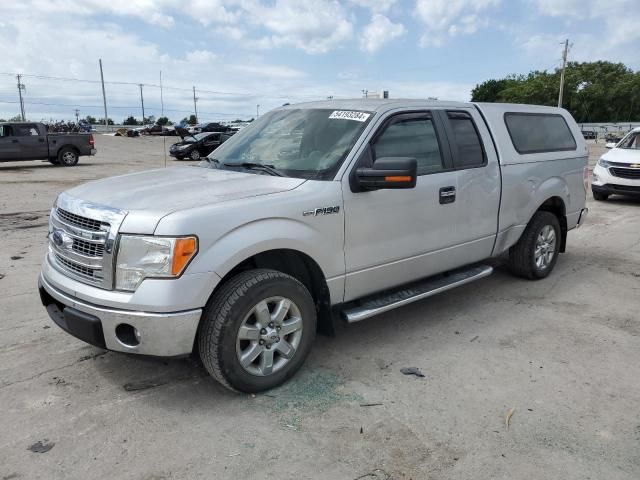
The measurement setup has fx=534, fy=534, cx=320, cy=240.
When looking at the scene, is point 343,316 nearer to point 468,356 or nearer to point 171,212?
point 468,356

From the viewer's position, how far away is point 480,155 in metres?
4.65

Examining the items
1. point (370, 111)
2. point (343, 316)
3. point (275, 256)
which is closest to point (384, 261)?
point (343, 316)

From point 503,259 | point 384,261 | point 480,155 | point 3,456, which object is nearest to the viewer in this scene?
point 3,456

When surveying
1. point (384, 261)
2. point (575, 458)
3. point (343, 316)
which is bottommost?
point (575, 458)

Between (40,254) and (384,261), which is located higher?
(384,261)

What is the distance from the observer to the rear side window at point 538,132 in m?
5.18

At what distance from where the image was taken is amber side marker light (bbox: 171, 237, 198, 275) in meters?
2.85

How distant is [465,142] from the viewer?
4.56 m

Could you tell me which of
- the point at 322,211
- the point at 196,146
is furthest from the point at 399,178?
the point at 196,146

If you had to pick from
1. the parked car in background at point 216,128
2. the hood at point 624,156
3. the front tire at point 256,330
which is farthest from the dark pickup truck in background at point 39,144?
the front tire at point 256,330

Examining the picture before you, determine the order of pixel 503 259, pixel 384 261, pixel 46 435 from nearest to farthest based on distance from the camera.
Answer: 1. pixel 46 435
2. pixel 384 261
3. pixel 503 259

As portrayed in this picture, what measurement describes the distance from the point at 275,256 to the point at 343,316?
632 mm

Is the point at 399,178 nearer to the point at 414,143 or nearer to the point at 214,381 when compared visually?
the point at 414,143

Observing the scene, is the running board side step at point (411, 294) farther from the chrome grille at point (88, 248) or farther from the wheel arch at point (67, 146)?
the wheel arch at point (67, 146)
